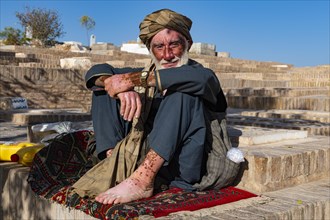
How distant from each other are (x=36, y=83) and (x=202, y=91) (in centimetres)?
1049

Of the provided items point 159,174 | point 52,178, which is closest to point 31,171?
point 52,178

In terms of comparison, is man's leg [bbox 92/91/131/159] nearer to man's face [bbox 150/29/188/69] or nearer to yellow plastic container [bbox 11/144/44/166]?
man's face [bbox 150/29/188/69]

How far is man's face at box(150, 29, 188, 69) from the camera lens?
273 cm

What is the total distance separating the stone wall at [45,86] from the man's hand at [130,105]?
8.93 metres

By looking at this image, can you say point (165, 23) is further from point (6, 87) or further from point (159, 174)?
point (6, 87)

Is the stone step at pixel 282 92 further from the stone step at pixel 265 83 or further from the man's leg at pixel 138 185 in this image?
the man's leg at pixel 138 185

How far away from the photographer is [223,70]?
2005cm

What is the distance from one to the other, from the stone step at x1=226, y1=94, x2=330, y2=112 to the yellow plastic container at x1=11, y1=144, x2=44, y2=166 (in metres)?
6.28

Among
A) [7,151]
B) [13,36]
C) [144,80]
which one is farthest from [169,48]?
[13,36]

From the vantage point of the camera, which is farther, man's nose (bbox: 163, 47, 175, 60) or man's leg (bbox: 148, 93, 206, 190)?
man's nose (bbox: 163, 47, 175, 60)

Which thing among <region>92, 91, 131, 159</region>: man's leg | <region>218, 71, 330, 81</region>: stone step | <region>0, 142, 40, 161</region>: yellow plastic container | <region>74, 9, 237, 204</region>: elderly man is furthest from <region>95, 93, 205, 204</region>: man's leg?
<region>218, 71, 330, 81</region>: stone step

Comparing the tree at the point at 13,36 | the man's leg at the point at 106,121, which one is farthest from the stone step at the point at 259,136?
the tree at the point at 13,36

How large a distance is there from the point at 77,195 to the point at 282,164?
4.30 ft

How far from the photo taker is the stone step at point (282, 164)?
2.82 metres
